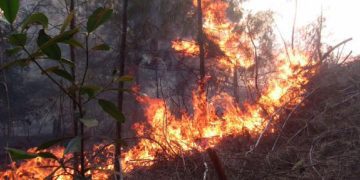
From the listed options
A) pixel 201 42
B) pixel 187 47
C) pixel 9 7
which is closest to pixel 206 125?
pixel 201 42

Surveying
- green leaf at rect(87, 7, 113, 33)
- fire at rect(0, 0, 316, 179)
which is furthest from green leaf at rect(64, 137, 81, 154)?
fire at rect(0, 0, 316, 179)

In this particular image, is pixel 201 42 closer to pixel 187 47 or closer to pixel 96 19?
pixel 187 47

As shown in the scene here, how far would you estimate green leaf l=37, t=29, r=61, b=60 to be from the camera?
4.42 feet

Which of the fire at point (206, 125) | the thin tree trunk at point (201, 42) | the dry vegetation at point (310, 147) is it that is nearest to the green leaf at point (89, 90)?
the dry vegetation at point (310, 147)

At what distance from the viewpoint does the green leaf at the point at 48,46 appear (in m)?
1.35

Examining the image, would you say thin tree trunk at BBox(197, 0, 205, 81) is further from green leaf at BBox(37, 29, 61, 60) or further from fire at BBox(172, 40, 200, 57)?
green leaf at BBox(37, 29, 61, 60)

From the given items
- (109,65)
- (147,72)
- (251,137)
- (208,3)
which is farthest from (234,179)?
(147,72)

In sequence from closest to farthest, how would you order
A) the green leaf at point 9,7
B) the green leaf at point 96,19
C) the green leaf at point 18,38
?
the green leaf at point 9,7, the green leaf at point 18,38, the green leaf at point 96,19

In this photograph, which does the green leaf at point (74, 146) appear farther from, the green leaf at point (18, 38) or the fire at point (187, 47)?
the fire at point (187, 47)

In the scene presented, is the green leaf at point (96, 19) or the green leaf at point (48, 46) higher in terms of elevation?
the green leaf at point (96, 19)

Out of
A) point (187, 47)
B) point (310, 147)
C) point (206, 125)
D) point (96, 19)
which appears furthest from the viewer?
point (187, 47)

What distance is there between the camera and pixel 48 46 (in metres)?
1.35

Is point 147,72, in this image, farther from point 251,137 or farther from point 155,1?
point 251,137

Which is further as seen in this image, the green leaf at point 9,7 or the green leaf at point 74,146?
the green leaf at point 74,146
